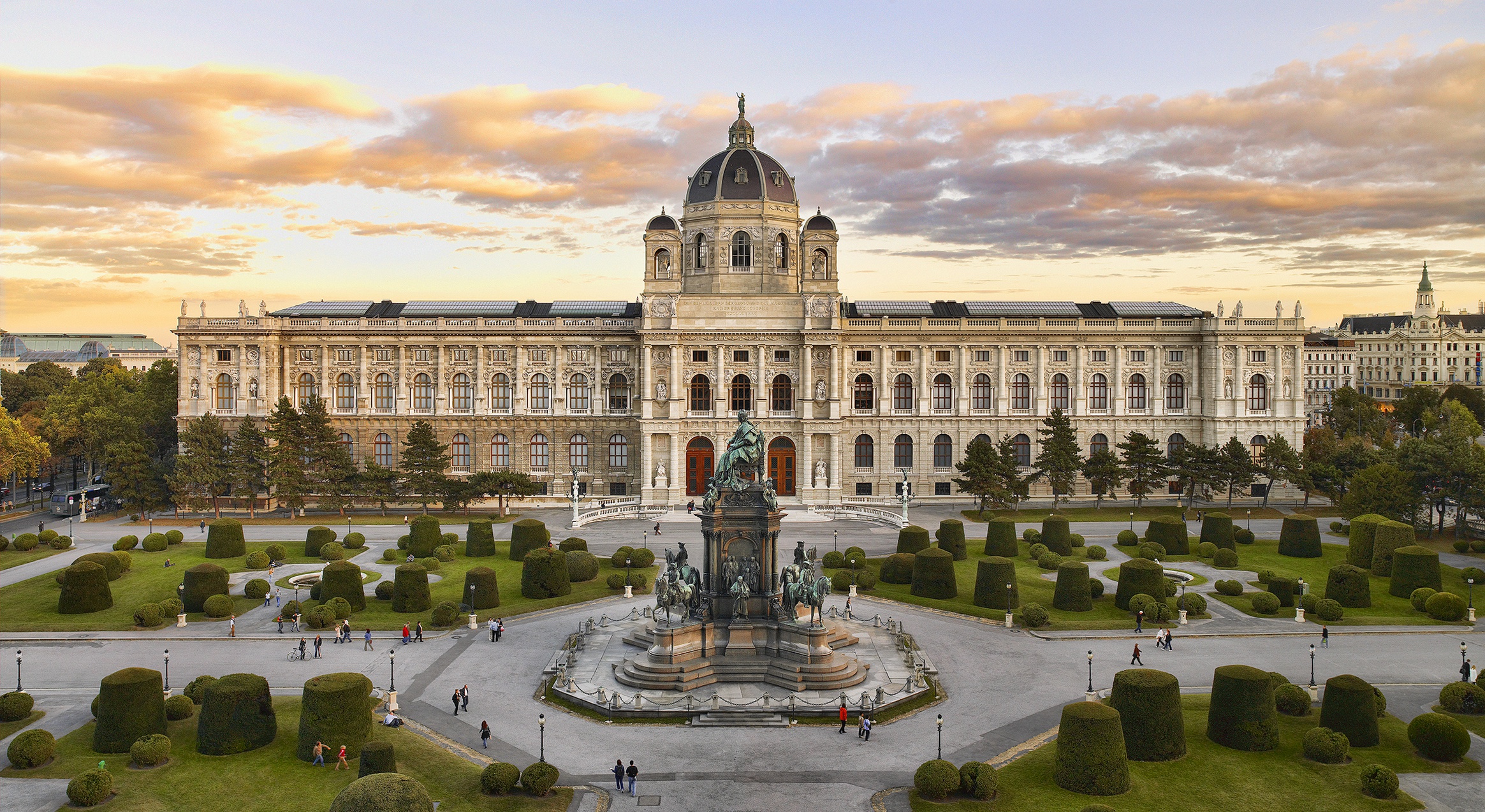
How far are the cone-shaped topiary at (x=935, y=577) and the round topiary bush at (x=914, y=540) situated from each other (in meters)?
7.32

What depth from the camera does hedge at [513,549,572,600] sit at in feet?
179

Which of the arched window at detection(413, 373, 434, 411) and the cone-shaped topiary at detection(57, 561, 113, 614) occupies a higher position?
the arched window at detection(413, 373, 434, 411)

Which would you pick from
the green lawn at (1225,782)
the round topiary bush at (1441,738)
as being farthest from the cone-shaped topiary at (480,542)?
the round topiary bush at (1441,738)

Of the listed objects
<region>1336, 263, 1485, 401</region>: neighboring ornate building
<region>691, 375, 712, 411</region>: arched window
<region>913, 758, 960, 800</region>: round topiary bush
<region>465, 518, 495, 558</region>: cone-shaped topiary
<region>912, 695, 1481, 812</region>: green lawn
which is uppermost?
<region>1336, 263, 1485, 401</region>: neighboring ornate building

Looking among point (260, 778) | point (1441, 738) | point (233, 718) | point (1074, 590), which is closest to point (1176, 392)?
point (1074, 590)

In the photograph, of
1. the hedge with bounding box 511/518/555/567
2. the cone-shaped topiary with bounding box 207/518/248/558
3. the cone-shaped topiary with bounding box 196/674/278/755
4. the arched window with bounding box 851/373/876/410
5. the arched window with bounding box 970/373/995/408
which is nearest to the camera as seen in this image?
the cone-shaped topiary with bounding box 196/674/278/755

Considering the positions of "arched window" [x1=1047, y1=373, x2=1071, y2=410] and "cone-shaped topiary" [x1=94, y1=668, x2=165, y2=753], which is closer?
"cone-shaped topiary" [x1=94, y1=668, x2=165, y2=753]

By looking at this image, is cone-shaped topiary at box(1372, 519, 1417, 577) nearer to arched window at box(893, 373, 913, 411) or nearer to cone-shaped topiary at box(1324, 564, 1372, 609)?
cone-shaped topiary at box(1324, 564, 1372, 609)

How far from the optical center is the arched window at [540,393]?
9262cm

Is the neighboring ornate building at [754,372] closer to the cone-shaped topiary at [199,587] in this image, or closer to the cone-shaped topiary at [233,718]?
the cone-shaped topiary at [199,587]

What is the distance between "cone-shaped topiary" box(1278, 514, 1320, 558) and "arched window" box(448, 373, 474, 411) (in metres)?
64.8

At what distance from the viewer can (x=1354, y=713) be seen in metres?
33.8

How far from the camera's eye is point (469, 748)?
3397 centimetres

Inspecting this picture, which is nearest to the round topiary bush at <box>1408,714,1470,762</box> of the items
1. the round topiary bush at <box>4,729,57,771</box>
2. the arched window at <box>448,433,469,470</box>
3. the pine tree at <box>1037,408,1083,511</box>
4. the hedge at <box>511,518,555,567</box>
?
the round topiary bush at <box>4,729,57,771</box>
